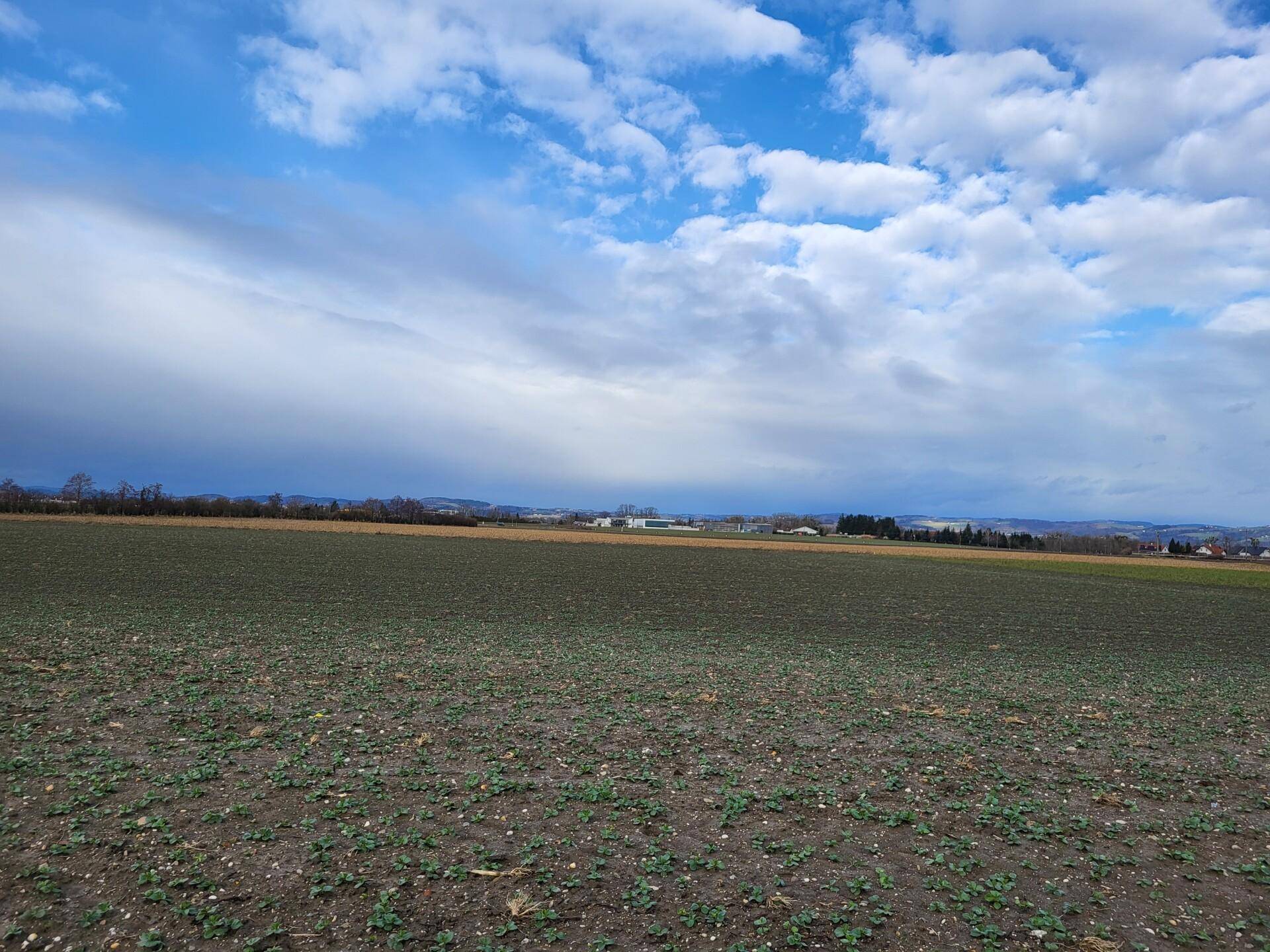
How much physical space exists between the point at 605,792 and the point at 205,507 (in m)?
134

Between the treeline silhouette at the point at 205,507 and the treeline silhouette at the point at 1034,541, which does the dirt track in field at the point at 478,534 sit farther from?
the treeline silhouette at the point at 1034,541

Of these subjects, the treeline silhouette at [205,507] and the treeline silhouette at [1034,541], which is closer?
the treeline silhouette at [205,507]

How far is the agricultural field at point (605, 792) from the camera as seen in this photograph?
18.1ft

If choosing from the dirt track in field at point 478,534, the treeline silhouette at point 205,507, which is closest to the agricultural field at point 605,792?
the dirt track in field at point 478,534

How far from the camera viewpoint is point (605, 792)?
7977 millimetres

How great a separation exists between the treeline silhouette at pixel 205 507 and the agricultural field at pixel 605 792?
359 ft

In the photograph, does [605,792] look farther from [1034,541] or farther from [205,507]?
[1034,541]

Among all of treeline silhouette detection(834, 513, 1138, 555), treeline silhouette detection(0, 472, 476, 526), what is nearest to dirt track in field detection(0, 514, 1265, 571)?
treeline silhouette detection(0, 472, 476, 526)

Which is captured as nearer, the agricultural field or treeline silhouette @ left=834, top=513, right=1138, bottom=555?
the agricultural field

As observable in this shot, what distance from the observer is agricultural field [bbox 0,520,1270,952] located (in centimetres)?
551

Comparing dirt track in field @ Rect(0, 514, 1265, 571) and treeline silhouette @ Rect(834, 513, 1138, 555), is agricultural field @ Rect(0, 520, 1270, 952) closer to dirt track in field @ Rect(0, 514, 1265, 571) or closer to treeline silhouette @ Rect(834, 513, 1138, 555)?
dirt track in field @ Rect(0, 514, 1265, 571)

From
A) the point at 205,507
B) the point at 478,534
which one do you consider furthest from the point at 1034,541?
the point at 205,507

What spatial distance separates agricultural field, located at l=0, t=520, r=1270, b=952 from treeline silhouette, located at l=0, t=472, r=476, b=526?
359ft

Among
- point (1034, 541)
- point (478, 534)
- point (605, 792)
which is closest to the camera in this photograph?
point (605, 792)
